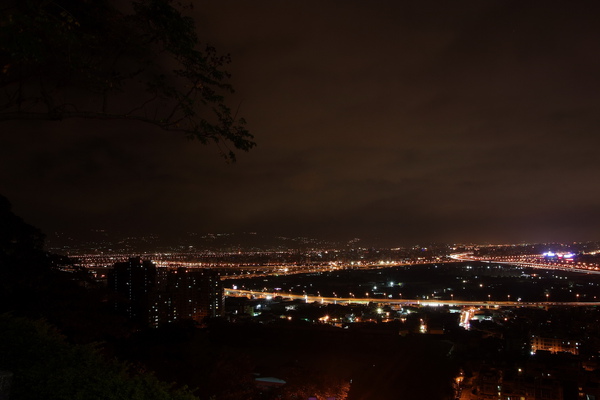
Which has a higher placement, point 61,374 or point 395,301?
point 61,374

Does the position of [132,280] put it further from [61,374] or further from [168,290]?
[61,374]

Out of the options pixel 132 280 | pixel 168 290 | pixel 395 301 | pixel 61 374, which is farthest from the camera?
pixel 395 301

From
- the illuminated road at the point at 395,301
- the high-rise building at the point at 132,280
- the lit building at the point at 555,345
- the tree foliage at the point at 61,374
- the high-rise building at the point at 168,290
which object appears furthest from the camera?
the illuminated road at the point at 395,301

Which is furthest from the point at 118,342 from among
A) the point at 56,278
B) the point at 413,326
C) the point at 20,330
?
the point at 413,326

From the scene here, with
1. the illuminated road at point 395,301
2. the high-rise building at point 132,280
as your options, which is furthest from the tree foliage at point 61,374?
the illuminated road at point 395,301

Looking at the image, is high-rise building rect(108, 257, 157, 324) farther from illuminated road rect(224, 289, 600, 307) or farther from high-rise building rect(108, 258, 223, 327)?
illuminated road rect(224, 289, 600, 307)

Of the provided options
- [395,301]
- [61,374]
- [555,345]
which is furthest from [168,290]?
[61,374]

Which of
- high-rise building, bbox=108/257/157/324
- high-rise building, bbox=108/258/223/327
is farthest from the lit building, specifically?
high-rise building, bbox=108/257/157/324

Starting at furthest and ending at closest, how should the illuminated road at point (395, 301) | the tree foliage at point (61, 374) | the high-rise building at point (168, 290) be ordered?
1. the illuminated road at point (395, 301)
2. the high-rise building at point (168, 290)
3. the tree foliage at point (61, 374)

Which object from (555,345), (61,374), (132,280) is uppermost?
(61,374)

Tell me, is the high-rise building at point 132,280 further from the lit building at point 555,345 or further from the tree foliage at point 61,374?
the lit building at point 555,345

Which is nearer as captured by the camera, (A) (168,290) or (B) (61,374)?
(B) (61,374)
